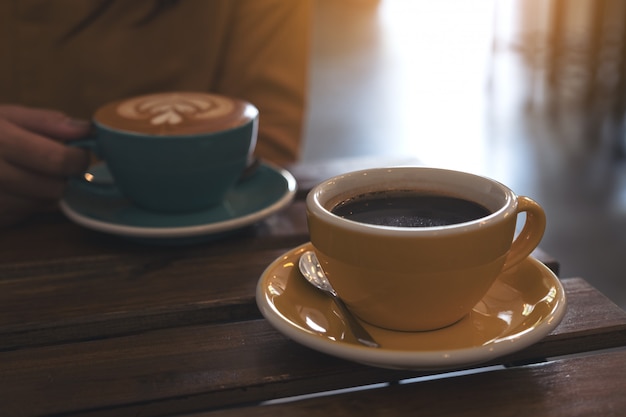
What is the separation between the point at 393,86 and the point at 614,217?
171 cm

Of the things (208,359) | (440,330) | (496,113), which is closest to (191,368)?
(208,359)

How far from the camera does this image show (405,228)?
0.43m

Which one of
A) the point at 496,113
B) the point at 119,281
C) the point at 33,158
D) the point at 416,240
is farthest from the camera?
the point at 496,113

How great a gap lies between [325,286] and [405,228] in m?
0.10

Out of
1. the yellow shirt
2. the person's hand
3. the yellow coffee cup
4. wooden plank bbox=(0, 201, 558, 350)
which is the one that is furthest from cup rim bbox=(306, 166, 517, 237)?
the yellow shirt

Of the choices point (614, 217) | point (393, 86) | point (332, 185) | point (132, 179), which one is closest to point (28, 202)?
point (132, 179)

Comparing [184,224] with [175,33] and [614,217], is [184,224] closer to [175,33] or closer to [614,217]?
[175,33]

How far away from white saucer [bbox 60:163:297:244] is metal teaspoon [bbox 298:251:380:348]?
15cm

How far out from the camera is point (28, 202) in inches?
29.1

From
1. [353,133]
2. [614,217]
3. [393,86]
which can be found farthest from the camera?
[393,86]

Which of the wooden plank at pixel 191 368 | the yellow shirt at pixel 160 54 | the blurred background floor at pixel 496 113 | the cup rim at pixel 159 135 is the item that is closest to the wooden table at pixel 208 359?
the wooden plank at pixel 191 368

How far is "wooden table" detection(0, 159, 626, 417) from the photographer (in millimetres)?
429

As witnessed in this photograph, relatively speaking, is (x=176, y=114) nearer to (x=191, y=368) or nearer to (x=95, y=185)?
(x=95, y=185)

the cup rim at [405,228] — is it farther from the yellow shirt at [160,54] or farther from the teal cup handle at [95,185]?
the yellow shirt at [160,54]
